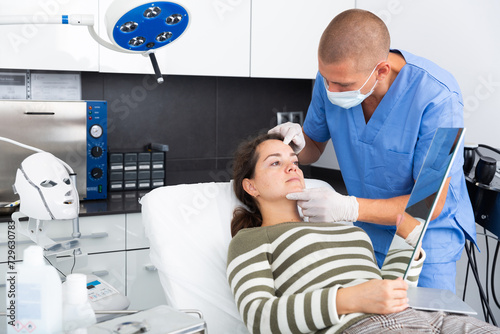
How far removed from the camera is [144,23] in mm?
1126

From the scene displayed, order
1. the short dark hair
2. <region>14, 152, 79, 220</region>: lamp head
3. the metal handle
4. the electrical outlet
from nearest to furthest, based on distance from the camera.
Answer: the short dark hair, <region>14, 152, 79, 220</region>: lamp head, the metal handle, the electrical outlet

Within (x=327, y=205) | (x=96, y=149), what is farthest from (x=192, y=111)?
(x=327, y=205)

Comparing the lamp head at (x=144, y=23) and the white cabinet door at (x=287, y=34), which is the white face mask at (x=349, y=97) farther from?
the white cabinet door at (x=287, y=34)

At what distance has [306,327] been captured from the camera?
118 centimetres

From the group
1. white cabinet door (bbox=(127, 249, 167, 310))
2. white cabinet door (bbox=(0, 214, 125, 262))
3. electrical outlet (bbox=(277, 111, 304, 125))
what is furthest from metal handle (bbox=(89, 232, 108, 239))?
electrical outlet (bbox=(277, 111, 304, 125))

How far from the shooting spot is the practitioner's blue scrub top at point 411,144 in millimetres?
1461

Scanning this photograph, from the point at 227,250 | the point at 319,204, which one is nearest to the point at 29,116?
the point at 227,250

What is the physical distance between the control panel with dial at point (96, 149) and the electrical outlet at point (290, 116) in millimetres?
1069

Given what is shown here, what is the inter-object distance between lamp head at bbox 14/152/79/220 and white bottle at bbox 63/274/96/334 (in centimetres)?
73

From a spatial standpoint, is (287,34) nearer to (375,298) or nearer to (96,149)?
(96,149)

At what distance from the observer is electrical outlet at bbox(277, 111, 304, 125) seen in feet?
9.75

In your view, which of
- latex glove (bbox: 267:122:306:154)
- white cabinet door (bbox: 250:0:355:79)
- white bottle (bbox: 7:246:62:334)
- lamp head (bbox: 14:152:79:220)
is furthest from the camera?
white cabinet door (bbox: 250:0:355:79)

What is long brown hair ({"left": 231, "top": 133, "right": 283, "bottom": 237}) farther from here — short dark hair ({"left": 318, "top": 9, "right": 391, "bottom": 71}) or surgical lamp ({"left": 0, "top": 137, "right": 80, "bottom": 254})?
surgical lamp ({"left": 0, "top": 137, "right": 80, "bottom": 254})

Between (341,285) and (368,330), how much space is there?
123 mm
